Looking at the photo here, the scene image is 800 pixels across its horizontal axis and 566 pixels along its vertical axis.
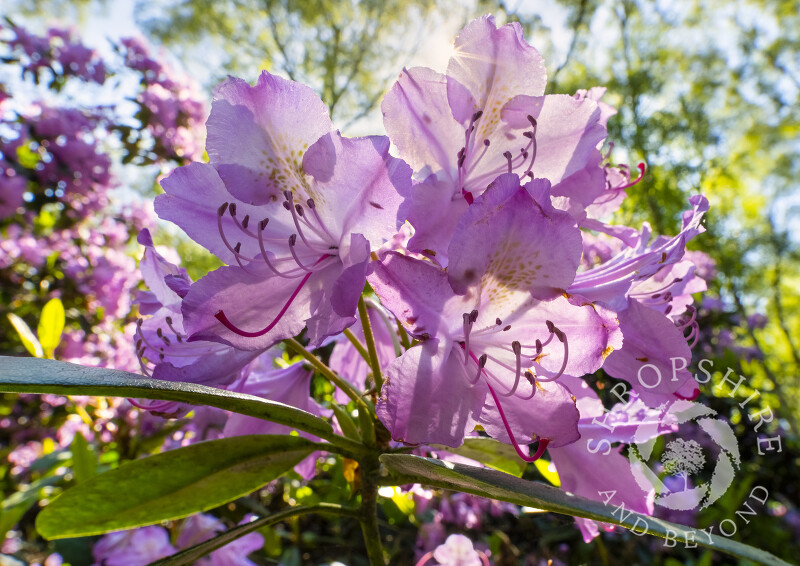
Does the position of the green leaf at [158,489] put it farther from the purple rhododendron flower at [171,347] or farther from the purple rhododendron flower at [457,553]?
the purple rhododendron flower at [457,553]

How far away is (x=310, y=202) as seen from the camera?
614mm

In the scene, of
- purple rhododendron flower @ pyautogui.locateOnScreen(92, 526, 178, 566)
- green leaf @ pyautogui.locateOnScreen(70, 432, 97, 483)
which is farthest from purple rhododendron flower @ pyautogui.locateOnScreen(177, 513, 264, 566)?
green leaf @ pyautogui.locateOnScreen(70, 432, 97, 483)

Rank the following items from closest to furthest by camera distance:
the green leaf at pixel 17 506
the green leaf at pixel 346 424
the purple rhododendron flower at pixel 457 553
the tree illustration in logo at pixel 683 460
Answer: the green leaf at pixel 346 424, the tree illustration in logo at pixel 683 460, the purple rhododendron flower at pixel 457 553, the green leaf at pixel 17 506

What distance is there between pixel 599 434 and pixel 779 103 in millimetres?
14575

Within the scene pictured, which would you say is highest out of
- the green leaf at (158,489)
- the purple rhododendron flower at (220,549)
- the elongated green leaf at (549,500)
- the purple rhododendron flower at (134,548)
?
the elongated green leaf at (549,500)

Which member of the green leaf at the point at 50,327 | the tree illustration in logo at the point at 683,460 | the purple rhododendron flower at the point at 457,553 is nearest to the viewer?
the tree illustration in logo at the point at 683,460

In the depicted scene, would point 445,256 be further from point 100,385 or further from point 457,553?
point 457,553

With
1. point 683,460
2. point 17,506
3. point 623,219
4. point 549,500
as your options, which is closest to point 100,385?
point 549,500

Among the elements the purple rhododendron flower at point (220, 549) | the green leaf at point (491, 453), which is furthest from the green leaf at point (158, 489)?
the purple rhododendron flower at point (220, 549)

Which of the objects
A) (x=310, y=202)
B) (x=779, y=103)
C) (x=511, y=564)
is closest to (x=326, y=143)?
(x=310, y=202)

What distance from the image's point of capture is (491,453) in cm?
79

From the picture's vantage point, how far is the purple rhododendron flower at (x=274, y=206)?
21.9 inches

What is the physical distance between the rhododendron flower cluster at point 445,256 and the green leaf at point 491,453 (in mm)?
136

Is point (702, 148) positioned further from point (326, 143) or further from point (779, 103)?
point (326, 143)
